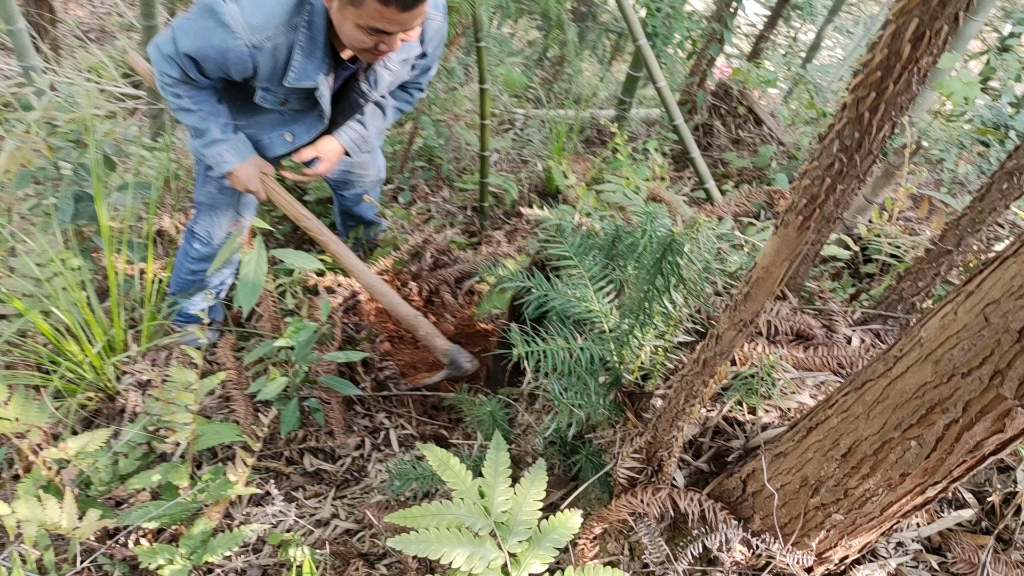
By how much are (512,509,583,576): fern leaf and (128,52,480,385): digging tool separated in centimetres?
85

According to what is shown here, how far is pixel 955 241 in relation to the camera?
1.78 metres

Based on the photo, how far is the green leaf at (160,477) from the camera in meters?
1.66

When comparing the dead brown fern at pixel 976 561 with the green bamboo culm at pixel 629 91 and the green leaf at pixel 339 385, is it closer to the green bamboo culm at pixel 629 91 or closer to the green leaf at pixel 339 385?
the green leaf at pixel 339 385

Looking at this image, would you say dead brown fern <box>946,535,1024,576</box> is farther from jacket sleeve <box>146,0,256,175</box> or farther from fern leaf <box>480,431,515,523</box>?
jacket sleeve <box>146,0,256,175</box>

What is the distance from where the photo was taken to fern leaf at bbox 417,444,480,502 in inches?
51.0

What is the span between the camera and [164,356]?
2.19m

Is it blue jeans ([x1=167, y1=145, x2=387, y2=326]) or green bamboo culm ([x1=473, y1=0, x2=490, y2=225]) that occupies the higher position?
green bamboo culm ([x1=473, y1=0, x2=490, y2=225])

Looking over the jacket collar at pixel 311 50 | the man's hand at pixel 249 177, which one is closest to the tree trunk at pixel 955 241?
the jacket collar at pixel 311 50

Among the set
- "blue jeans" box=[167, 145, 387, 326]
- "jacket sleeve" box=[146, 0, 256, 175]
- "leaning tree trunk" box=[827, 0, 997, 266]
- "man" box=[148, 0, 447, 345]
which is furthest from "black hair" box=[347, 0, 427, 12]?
"leaning tree trunk" box=[827, 0, 997, 266]

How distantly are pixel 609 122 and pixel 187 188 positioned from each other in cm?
221

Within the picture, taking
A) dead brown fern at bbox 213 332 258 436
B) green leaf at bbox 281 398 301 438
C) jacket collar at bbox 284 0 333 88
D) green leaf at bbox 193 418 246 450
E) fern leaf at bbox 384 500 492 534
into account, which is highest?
jacket collar at bbox 284 0 333 88

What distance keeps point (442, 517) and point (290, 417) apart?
87cm

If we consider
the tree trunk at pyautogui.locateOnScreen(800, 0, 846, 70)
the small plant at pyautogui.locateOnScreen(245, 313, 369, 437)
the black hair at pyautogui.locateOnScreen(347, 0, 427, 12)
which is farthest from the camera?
the tree trunk at pyautogui.locateOnScreen(800, 0, 846, 70)

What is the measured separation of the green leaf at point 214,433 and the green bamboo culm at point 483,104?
1.42 meters
